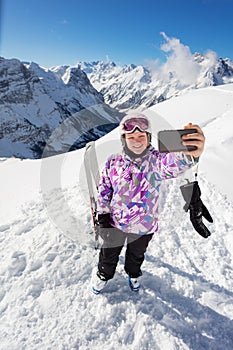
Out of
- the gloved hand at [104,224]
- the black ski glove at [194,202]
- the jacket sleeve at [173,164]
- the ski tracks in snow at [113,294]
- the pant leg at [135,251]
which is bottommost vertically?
the ski tracks in snow at [113,294]

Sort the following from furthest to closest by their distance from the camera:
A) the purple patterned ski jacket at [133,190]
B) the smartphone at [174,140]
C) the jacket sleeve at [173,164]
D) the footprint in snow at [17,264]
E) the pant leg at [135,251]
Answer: the footprint in snow at [17,264] → the pant leg at [135,251] → the purple patterned ski jacket at [133,190] → the jacket sleeve at [173,164] → the smartphone at [174,140]

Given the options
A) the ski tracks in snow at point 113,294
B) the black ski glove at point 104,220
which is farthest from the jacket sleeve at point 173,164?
the ski tracks in snow at point 113,294

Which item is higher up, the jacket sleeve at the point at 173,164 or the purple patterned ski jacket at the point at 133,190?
the jacket sleeve at the point at 173,164

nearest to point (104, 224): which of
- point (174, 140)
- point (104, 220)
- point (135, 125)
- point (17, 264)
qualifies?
point (104, 220)

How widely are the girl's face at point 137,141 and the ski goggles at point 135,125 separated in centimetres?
5

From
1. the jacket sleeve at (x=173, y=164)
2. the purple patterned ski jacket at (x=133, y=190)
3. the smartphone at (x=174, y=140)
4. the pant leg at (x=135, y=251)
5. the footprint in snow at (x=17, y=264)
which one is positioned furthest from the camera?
the footprint in snow at (x=17, y=264)

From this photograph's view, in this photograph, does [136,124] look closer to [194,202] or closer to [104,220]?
[194,202]

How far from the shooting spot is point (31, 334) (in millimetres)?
3209

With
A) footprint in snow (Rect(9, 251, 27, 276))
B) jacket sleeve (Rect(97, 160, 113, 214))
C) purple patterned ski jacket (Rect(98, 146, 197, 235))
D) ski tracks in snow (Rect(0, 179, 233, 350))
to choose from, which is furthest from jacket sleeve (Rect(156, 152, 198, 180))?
footprint in snow (Rect(9, 251, 27, 276))

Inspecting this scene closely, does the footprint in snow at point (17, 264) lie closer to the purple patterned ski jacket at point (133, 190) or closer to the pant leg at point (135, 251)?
the pant leg at point (135, 251)

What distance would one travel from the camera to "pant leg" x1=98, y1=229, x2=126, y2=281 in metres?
3.40

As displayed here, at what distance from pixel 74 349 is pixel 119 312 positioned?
2.38 feet

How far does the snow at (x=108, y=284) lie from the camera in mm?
3227

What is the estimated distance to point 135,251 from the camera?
3.53 metres
